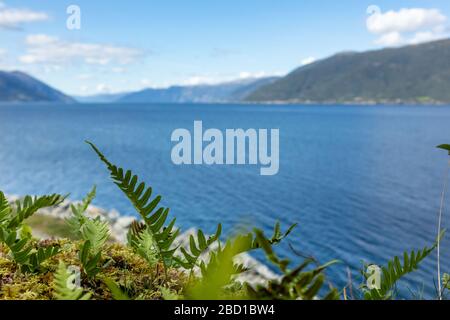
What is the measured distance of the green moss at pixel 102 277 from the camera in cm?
189

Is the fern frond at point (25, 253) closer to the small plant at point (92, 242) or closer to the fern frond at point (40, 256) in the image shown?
the fern frond at point (40, 256)

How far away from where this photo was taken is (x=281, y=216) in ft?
149

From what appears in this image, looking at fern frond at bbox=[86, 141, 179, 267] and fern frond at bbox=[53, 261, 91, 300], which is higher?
fern frond at bbox=[86, 141, 179, 267]

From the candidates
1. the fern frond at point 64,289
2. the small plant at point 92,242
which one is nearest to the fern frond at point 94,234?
the small plant at point 92,242

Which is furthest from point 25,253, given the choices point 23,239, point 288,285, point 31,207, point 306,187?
point 306,187

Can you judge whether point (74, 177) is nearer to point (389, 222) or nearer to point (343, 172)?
point (343, 172)

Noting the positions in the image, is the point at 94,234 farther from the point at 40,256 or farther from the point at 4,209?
the point at 4,209

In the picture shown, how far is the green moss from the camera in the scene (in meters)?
1.89

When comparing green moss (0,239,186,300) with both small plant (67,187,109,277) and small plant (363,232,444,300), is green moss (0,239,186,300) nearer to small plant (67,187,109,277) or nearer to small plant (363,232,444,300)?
small plant (67,187,109,277)

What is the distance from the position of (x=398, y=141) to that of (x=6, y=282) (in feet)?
414

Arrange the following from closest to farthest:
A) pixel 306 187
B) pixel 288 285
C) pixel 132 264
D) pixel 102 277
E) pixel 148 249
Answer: pixel 288 285, pixel 102 277, pixel 148 249, pixel 132 264, pixel 306 187

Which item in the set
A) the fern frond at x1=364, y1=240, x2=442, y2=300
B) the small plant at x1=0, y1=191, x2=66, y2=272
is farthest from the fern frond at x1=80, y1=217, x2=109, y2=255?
the fern frond at x1=364, y1=240, x2=442, y2=300

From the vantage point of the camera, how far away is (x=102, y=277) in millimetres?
2041
